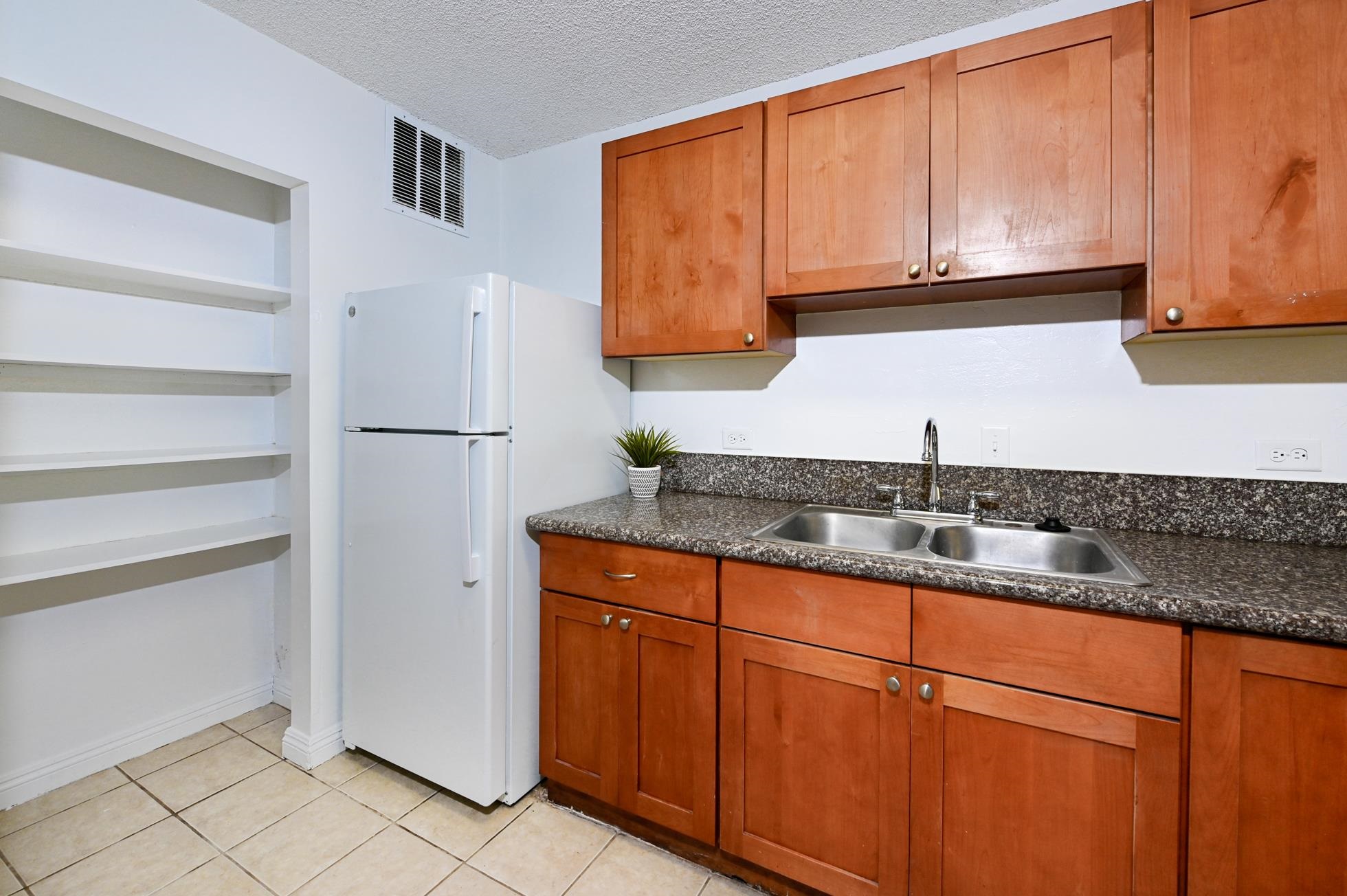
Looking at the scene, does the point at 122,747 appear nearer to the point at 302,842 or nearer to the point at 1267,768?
the point at 302,842

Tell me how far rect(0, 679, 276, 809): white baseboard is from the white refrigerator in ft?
2.20

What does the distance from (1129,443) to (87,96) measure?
3.06 m

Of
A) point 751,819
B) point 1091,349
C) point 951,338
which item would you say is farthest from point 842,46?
point 751,819

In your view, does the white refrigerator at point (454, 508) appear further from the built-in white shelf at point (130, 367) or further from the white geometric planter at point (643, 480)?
the built-in white shelf at point (130, 367)

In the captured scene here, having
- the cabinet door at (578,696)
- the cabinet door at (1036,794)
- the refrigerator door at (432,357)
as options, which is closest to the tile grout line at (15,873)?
the cabinet door at (578,696)

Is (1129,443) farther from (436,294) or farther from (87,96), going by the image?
(87,96)

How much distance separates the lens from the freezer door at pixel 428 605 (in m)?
1.73

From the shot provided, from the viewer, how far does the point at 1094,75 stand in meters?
1.41

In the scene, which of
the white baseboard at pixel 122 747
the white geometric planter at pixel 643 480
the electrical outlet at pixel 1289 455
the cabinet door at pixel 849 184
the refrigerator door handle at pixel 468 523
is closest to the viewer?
the electrical outlet at pixel 1289 455

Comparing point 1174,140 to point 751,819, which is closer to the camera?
point 1174,140

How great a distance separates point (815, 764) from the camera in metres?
1.42

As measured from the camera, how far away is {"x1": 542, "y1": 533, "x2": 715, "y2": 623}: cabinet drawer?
5.16ft

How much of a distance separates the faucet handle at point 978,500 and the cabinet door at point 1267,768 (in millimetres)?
706

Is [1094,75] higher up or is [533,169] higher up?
[533,169]
